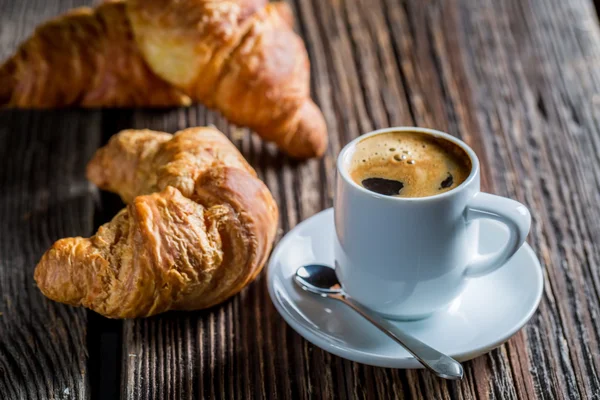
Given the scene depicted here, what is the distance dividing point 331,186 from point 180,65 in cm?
36

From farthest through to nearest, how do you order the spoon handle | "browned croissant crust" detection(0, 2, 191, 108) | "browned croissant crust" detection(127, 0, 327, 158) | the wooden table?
"browned croissant crust" detection(0, 2, 191, 108) → "browned croissant crust" detection(127, 0, 327, 158) → the wooden table → the spoon handle

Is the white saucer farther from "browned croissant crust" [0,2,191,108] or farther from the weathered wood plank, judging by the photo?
"browned croissant crust" [0,2,191,108]

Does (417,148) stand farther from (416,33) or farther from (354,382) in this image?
(416,33)

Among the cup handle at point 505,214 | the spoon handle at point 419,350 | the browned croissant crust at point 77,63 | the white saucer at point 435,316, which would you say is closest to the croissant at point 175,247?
the white saucer at point 435,316

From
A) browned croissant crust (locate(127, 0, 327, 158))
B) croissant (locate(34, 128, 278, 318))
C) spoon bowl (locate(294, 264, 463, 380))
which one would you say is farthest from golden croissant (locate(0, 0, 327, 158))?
spoon bowl (locate(294, 264, 463, 380))

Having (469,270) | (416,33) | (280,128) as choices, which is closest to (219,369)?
(469,270)

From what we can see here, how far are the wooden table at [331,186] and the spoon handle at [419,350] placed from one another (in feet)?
0.21

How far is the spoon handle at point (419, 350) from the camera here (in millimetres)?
833

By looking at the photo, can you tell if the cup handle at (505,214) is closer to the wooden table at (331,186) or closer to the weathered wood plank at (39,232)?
the wooden table at (331,186)

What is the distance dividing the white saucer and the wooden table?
5cm

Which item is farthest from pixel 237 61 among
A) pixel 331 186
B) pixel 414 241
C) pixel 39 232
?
pixel 414 241

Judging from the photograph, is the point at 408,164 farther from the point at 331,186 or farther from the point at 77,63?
the point at 77,63

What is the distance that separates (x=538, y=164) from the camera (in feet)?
4.45

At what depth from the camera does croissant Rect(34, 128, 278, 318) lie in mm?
939
